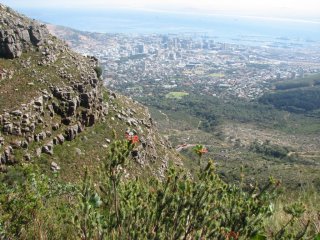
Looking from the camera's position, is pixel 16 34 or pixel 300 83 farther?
pixel 300 83

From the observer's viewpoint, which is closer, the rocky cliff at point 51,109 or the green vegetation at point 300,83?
the rocky cliff at point 51,109

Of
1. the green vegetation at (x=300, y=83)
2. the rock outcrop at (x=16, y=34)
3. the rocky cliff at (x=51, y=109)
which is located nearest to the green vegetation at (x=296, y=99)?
the green vegetation at (x=300, y=83)

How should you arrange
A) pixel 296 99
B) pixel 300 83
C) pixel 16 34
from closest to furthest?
pixel 16 34
pixel 296 99
pixel 300 83

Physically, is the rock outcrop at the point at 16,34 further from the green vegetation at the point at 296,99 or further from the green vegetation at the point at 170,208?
the green vegetation at the point at 296,99

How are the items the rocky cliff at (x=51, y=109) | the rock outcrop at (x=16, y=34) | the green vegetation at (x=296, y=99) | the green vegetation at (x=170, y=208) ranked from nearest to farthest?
the green vegetation at (x=170, y=208), the rocky cliff at (x=51, y=109), the rock outcrop at (x=16, y=34), the green vegetation at (x=296, y=99)

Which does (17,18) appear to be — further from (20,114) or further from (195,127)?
(195,127)

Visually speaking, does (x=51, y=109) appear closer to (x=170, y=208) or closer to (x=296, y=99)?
(x=170, y=208)

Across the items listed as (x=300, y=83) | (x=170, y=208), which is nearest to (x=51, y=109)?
(x=170, y=208)

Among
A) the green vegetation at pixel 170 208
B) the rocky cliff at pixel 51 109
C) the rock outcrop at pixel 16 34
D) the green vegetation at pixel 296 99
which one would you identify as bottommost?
the green vegetation at pixel 296 99
